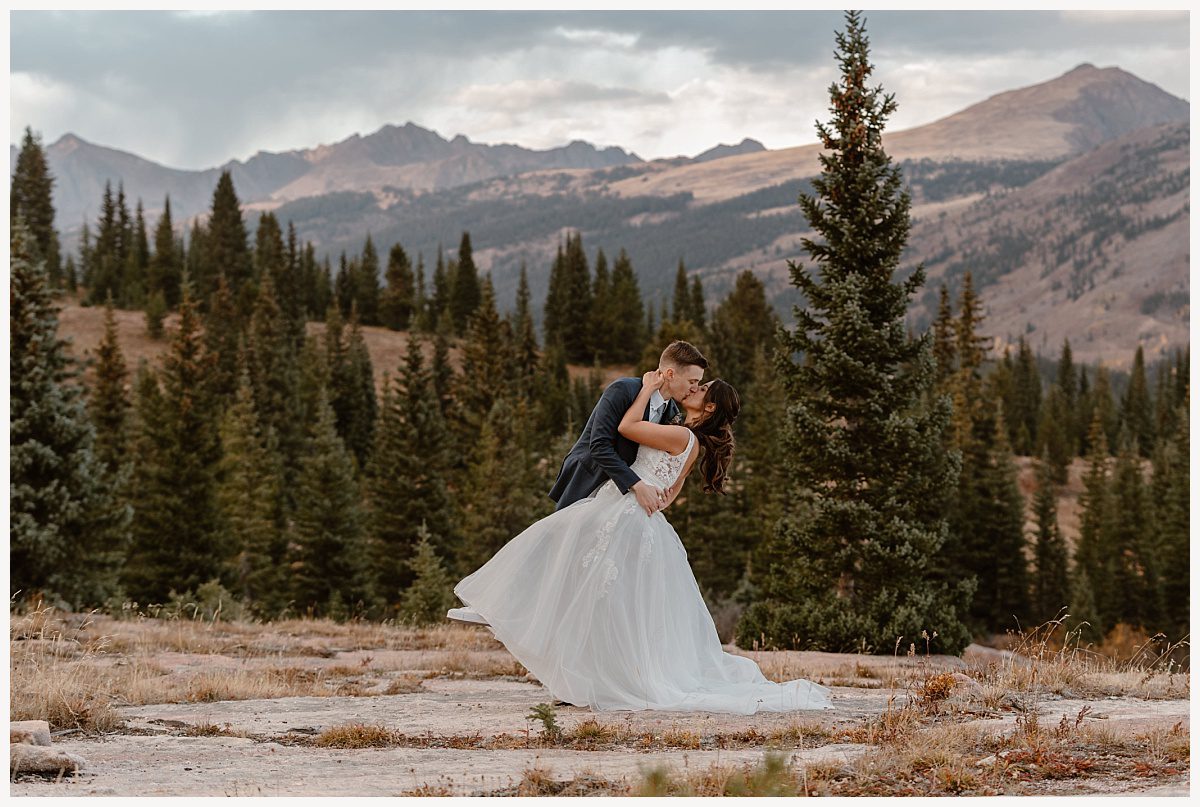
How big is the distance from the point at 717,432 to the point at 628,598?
1.62 m

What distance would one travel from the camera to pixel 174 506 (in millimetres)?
45281

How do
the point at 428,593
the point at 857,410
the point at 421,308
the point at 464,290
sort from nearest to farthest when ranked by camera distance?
1. the point at 857,410
2. the point at 428,593
3. the point at 464,290
4. the point at 421,308

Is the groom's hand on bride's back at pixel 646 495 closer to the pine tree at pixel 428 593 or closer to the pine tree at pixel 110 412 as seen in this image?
the pine tree at pixel 428 593

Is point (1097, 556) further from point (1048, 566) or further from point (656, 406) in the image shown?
point (656, 406)

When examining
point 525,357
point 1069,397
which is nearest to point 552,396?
point 525,357

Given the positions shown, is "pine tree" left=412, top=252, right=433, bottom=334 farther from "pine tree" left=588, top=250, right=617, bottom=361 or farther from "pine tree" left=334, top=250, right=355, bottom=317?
"pine tree" left=588, top=250, right=617, bottom=361

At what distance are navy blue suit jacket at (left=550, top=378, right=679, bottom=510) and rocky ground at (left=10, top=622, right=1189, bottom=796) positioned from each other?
1899mm

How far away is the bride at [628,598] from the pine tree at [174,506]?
3658 cm

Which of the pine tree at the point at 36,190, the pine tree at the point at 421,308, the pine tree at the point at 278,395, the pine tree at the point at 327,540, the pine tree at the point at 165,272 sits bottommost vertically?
the pine tree at the point at 327,540

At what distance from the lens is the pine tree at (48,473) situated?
1118 inches

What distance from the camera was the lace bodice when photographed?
9.32m

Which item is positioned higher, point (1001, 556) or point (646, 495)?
point (646, 495)

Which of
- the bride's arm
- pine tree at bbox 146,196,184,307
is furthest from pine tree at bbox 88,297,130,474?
pine tree at bbox 146,196,184,307

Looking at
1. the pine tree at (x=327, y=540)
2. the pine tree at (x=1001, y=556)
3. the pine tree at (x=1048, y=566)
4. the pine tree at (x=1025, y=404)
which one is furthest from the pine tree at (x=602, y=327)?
the pine tree at (x=327, y=540)
